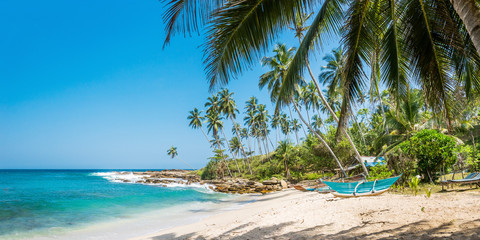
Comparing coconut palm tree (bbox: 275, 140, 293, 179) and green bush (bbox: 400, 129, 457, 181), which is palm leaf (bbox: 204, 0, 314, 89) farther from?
coconut palm tree (bbox: 275, 140, 293, 179)

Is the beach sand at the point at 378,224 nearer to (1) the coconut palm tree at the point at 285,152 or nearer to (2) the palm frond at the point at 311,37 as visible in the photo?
(2) the palm frond at the point at 311,37

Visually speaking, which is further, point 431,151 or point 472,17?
point 431,151

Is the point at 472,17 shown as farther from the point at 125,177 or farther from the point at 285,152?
the point at 125,177

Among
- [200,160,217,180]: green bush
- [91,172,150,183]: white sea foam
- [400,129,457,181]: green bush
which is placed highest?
[400,129,457,181]: green bush

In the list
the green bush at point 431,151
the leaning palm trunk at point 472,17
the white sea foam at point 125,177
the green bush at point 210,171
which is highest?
the leaning palm trunk at point 472,17

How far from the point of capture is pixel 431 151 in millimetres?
9391

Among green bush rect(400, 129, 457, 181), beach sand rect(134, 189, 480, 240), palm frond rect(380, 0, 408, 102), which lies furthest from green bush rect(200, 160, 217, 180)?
palm frond rect(380, 0, 408, 102)

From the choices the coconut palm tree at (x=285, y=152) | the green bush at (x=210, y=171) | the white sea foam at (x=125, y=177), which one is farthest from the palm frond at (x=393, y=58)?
the white sea foam at (x=125, y=177)

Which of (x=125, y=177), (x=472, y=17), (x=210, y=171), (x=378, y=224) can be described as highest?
(x=472, y=17)

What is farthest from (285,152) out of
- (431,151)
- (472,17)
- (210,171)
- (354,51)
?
(472,17)

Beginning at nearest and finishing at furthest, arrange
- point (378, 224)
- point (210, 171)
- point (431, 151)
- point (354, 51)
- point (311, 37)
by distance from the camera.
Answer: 1. point (311, 37)
2. point (354, 51)
3. point (378, 224)
4. point (431, 151)
5. point (210, 171)

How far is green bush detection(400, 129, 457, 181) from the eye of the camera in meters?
9.07

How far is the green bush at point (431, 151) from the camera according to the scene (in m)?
9.07

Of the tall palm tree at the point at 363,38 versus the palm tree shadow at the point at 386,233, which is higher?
the tall palm tree at the point at 363,38
